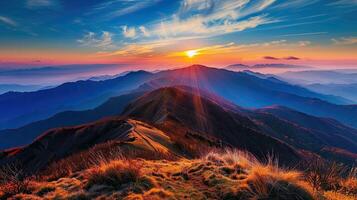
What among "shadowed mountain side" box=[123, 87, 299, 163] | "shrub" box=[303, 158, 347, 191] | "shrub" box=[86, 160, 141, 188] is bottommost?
"shadowed mountain side" box=[123, 87, 299, 163]

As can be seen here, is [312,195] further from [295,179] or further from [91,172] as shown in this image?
[91,172]

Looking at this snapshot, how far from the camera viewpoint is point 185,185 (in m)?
8.31

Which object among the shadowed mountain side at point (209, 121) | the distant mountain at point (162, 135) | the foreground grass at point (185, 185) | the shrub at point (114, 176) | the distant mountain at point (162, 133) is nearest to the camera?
the foreground grass at point (185, 185)

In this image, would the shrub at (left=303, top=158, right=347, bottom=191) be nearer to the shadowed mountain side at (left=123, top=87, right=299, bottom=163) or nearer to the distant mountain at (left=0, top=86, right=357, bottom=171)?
the distant mountain at (left=0, top=86, right=357, bottom=171)

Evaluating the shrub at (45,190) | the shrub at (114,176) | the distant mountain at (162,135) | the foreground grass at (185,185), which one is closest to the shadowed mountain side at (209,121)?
the distant mountain at (162,135)

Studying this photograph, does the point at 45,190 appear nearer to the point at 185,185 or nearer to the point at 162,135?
the point at 185,185

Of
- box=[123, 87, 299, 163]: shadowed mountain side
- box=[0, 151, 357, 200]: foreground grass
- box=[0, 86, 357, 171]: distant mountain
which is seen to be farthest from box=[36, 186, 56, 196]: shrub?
box=[123, 87, 299, 163]: shadowed mountain side

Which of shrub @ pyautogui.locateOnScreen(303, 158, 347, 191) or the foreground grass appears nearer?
the foreground grass

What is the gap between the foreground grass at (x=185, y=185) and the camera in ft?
23.4

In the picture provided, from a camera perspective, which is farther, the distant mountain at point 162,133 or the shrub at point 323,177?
the distant mountain at point 162,133

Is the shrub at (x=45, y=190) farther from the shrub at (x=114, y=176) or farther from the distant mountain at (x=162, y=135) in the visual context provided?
the distant mountain at (x=162, y=135)

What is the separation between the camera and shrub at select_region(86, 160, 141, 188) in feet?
26.4

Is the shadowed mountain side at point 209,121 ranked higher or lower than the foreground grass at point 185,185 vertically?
lower

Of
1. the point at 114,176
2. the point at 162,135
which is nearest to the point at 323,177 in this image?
the point at 114,176
